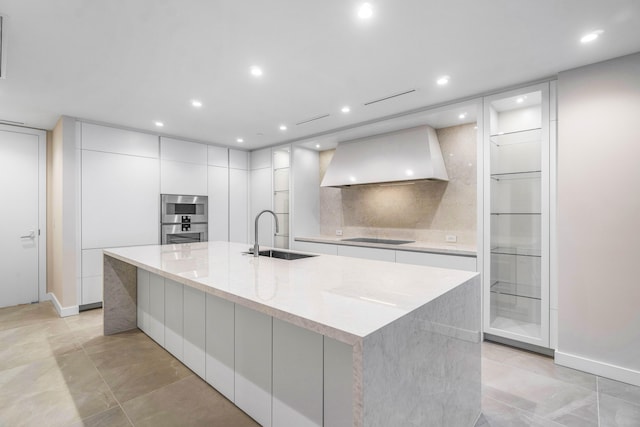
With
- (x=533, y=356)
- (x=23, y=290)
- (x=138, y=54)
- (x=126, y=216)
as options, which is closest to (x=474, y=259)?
(x=533, y=356)

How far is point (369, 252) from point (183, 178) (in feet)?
10.0

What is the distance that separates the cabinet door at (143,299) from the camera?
3021mm

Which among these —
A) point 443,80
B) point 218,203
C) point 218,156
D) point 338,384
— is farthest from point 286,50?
point 218,203

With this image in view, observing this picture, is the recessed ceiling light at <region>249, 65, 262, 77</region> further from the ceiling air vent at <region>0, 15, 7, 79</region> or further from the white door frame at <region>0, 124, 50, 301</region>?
the white door frame at <region>0, 124, 50, 301</region>

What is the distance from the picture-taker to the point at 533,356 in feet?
8.77

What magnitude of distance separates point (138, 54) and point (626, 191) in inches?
146

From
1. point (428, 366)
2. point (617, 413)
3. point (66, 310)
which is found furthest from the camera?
point (66, 310)

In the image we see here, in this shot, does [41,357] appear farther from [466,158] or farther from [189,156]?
[466,158]

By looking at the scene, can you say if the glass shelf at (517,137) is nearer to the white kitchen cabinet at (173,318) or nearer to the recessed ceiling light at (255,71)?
the recessed ceiling light at (255,71)

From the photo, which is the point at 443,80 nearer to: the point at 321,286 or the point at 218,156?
the point at 321,286

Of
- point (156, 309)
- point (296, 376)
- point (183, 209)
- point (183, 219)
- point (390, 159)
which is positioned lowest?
point (156, 309)

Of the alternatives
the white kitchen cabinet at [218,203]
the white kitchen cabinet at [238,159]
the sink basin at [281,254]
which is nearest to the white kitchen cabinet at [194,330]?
the sink basin at [281,254]

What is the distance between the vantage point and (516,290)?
2.94 meters

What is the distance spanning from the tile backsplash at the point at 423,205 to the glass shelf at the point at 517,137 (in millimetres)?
559
